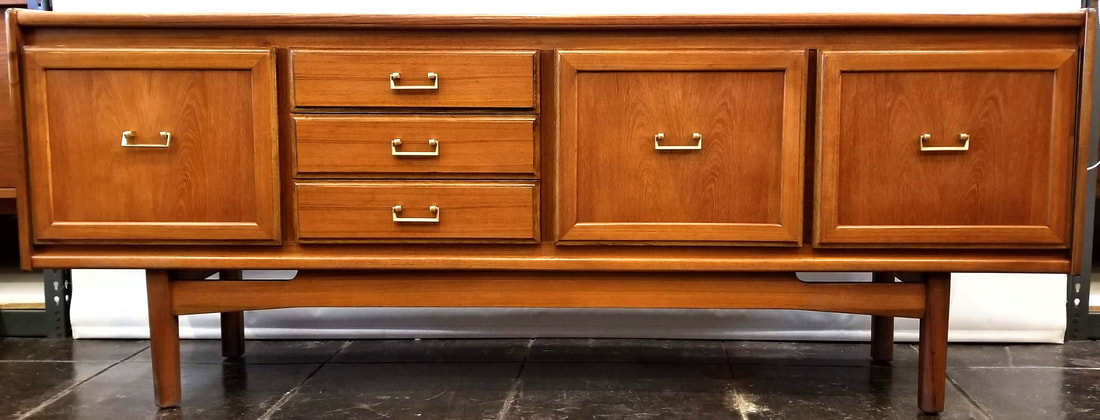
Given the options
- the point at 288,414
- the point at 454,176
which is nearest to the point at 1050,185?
the point at 454,176

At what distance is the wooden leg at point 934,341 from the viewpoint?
1462 mm

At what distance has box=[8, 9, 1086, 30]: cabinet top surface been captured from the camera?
1360mm

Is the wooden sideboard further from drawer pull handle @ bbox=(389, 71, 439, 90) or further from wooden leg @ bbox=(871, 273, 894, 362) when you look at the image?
wooden leg @ bbox=(871, 273, 894, 362)

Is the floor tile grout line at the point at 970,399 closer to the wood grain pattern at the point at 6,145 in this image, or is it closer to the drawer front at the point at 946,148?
the drawer front at the point at 946,148

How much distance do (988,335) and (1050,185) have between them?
831mm

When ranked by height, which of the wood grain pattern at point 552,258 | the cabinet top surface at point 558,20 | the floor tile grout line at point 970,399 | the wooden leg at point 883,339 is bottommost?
the floor tile grout line at point 970,399

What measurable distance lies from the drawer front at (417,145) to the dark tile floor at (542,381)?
1.61ft

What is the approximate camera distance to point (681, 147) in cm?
140

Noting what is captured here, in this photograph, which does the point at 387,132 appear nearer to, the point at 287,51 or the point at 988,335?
the point at 287,51

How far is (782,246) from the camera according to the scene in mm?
1432

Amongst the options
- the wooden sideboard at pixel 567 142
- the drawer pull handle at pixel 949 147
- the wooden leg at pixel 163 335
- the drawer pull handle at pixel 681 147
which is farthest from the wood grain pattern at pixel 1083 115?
the wooden leg at pixel 163 335

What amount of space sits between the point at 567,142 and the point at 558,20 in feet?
0.71

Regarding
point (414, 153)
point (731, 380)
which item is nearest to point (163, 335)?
point (414, 153)

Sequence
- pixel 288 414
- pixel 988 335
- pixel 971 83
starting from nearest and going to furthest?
pixel 971 83, pixel 288 414, pixel 988 335
